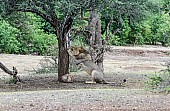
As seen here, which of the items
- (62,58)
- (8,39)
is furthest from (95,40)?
(8,39)

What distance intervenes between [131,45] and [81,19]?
31.2 metres

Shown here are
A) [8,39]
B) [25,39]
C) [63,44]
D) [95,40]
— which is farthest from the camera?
[25,39]

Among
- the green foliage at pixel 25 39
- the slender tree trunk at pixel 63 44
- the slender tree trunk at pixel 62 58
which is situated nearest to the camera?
the slender tree trunk at pixel 63 44

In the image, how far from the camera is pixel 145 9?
59.9 feet

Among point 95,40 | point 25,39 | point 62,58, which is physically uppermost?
point 95,40

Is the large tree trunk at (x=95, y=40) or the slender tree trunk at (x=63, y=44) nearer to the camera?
the slender tree trunk at (x=63, y=44)

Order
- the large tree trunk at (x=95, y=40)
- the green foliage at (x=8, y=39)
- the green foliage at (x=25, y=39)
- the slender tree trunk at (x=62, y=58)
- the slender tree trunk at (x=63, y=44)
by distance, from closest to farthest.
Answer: the slender tree trunk at (x=63, y=44)
the slender tree trunk at (x=62, y=58)
the large tree trunk at (x=95, y=40)
the green foliage at (x=8, y=39)
the green foliage at (x=25, y=39)

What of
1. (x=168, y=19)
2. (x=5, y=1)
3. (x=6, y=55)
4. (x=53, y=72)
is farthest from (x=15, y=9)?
(x=168, y=19)

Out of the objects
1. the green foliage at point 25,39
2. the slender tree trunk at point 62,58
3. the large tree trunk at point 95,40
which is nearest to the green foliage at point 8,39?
the green foliage at point 25,39

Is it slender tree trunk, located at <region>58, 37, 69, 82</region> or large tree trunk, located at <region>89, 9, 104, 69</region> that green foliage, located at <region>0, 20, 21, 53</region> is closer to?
large tree trunk, located at <region>89, 9, 104, 69</region>

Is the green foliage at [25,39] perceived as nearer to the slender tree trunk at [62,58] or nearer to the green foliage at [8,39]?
the green foliage at [8,39]

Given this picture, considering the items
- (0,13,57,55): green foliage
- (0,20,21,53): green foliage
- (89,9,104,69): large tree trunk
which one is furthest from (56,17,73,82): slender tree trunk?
(0,20,21,53): green foliage

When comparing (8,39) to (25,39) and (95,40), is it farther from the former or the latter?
(95,40)

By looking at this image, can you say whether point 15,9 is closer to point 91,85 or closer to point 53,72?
point 91,85
